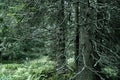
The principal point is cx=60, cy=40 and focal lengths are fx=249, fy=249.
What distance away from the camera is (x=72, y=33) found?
24.4 feet

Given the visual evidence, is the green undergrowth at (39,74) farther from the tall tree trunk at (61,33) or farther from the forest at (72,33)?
the tall tree trunk at (61,33)

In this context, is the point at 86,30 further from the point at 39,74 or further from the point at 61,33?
the point at 39,74

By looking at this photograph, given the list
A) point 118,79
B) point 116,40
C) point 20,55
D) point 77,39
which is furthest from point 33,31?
point 20,55

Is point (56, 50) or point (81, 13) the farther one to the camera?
point (56, 50)

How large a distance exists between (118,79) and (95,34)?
1.92 metres

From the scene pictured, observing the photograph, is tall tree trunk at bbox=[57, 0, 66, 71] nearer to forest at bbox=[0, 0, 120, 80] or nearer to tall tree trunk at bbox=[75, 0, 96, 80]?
forest at bbox=[0, 0, 120, 80]

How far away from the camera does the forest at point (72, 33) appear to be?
240 inches

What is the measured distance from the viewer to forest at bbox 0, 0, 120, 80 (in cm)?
610

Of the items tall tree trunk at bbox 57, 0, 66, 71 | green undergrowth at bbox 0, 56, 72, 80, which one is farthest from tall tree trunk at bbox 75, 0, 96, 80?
green undergrowth at bbox 0, 56, 72, 80

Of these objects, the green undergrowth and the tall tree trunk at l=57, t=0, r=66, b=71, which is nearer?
the tall tree trunk at l=57, t=0, r=66, b=71

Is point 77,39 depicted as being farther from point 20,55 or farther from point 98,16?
point 20,55

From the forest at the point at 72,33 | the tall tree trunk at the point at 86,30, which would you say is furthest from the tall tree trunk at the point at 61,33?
the tall tree trunk at the point at 86,30

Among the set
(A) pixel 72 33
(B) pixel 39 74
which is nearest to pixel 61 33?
(A) pixel 72 33

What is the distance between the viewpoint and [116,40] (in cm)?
714
